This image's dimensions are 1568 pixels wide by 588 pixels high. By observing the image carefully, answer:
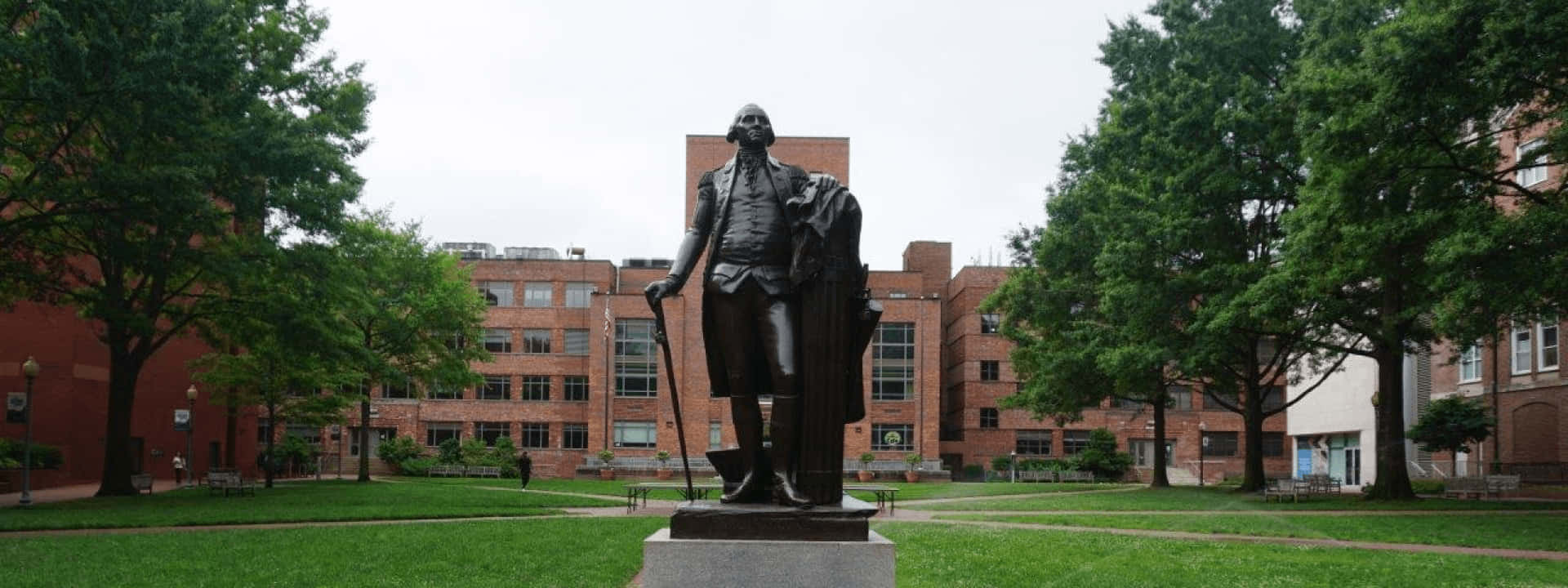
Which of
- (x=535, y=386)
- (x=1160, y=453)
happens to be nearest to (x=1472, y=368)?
(x=1160, y=453)

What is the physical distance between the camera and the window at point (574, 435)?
261 feet

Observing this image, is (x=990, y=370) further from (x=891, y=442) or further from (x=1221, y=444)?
(x=1221, y=444)

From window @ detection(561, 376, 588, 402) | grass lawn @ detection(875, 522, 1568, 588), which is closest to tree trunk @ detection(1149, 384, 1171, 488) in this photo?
grass lawn @ detection(875, 522, 1568, 588)

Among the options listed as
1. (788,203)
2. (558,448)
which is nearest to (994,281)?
(558,448)

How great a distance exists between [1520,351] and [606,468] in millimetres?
45287

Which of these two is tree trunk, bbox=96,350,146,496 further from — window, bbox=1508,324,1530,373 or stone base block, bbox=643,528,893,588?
window, bbox=1508,324,1530,373

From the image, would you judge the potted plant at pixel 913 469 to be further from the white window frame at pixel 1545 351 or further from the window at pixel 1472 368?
the white window frame at pixel 1545 351

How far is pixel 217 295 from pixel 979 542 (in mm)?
22748

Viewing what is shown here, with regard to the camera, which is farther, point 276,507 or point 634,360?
point 634,360

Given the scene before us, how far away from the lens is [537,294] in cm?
8200

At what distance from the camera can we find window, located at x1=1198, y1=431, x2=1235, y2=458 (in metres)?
79.9

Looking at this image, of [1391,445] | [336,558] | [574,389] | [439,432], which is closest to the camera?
[336,558]

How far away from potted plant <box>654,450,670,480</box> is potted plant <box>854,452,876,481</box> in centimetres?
1059

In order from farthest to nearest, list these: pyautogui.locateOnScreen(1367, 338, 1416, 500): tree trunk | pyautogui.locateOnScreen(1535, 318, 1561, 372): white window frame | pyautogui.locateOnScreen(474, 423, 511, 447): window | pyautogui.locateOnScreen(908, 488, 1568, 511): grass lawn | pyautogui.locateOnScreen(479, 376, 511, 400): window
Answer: pyautogui.locateOnScreen(479, 376, 511, 400): window, pyautogui.locateOnScreen(474, 423, 511, 447): window, pyautogui.locateOnScreen(1535, 318, 1561, 372): white window frame, pyautogui.locateOnScreen(1367, 338, 1416, 500): tree trunk, pyautogui.locateOnScreen(908, 488, 1568, 511): grass lawn
